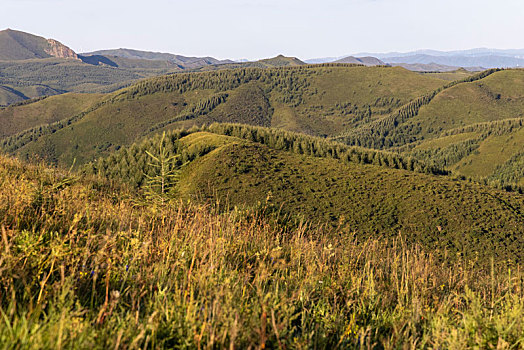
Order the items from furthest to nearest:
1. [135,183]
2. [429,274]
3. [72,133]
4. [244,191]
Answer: [72,133], [135,183], [244,191], [429,274]

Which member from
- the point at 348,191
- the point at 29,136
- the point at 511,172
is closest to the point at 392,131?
the point at 511,172

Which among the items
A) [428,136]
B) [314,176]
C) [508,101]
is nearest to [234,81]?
[428,136]

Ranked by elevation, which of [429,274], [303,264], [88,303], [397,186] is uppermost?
[88,303]

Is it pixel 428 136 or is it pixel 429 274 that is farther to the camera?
pixel 428 136

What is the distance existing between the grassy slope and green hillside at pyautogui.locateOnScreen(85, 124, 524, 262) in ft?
453

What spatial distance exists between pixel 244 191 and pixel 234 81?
157 m

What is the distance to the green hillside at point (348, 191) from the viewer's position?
52.5ft

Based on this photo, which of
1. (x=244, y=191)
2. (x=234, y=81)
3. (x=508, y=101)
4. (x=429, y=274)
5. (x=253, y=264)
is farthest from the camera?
(x=234, y=81)

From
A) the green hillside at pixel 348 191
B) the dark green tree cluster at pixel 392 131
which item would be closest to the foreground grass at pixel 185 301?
the green hillside at pixel 348 191

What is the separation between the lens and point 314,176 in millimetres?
20625

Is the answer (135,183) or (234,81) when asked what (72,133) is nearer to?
(234,81)

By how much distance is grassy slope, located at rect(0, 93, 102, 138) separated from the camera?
136 m

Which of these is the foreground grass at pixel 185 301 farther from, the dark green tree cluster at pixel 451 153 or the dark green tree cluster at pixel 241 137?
the dark green tree cluster at pixel 451 153

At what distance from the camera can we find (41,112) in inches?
5709
